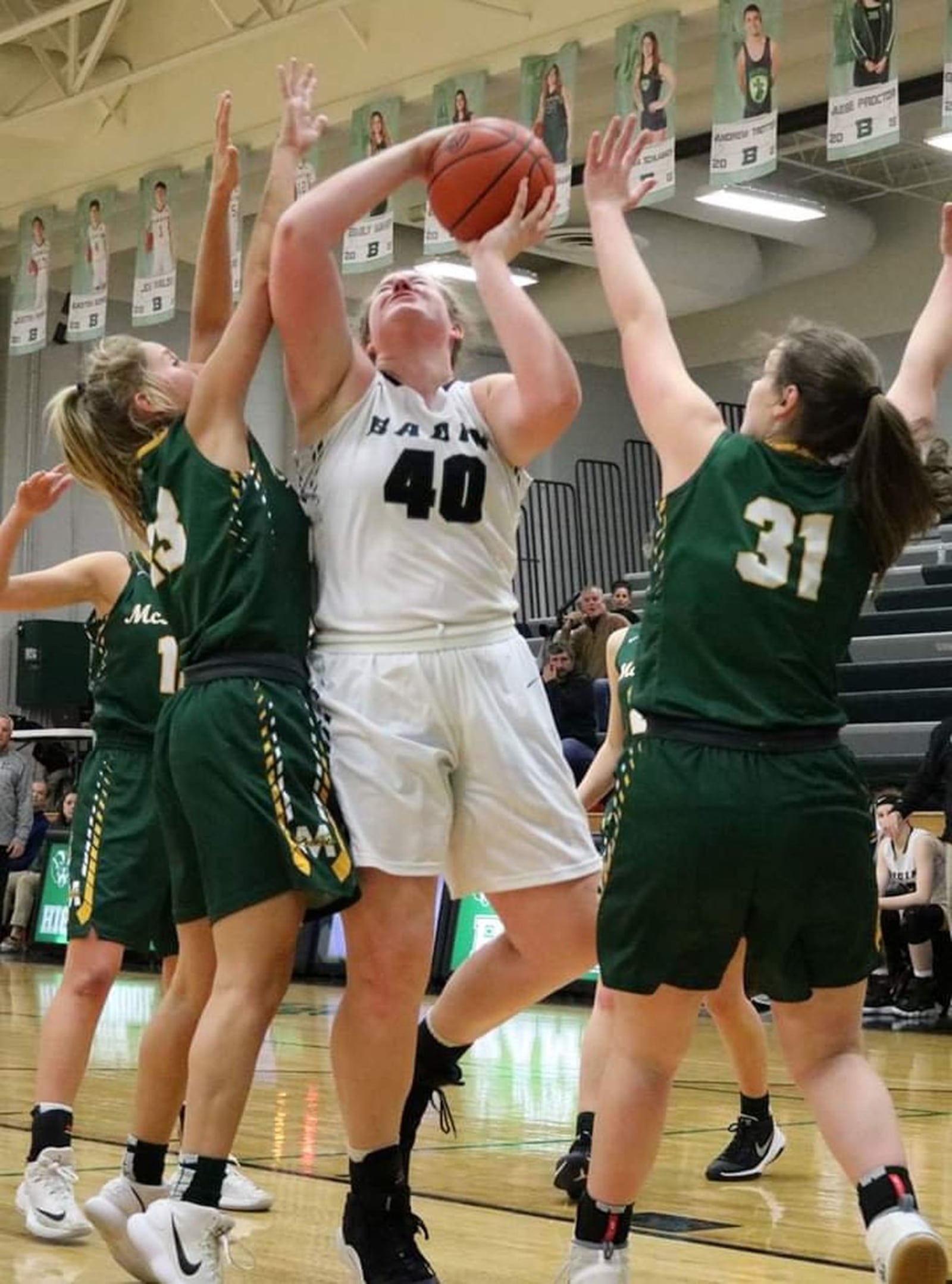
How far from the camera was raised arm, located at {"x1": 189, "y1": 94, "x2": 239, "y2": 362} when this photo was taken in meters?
3.63

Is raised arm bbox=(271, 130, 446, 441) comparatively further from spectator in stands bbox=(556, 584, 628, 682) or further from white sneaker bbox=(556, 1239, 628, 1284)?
spectator in stands bbox=(556, 584, 628, 682)

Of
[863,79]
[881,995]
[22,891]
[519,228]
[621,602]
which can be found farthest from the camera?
[621,602]

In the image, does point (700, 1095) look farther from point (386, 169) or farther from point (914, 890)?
point (386, 169)

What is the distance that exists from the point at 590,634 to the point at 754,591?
1066cm

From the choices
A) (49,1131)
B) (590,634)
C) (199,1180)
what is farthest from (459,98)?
(199,1180)

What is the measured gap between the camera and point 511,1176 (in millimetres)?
4801

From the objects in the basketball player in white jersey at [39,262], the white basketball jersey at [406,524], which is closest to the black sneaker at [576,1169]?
the white basketball jersey at [406,524]

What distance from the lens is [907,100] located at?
13.7 meters

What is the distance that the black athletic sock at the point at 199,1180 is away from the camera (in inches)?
127

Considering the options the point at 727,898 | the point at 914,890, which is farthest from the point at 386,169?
the point at 914,890

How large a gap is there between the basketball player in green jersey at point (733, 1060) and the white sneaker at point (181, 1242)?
4.58ft

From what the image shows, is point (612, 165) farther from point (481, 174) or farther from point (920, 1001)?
point (920, 1001)

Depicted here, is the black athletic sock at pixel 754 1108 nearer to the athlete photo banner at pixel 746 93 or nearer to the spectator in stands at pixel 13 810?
the athlete photo banner at pixel 746 93

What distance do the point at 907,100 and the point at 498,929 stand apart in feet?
22.8
